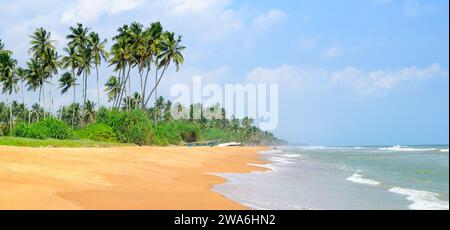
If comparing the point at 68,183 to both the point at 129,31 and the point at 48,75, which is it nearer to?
the point at 129,31

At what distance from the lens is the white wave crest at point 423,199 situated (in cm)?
1115

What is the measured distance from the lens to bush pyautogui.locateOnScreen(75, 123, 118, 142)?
41594mm

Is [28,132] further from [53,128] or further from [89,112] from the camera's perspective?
[89,112]

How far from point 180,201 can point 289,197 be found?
366 centimetres

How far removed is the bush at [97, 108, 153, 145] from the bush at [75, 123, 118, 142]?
1073 millimetres

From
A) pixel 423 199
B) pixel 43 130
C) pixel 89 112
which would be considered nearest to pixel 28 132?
pixel 43 130

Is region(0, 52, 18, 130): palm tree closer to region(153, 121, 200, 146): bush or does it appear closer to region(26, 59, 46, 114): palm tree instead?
region(26, 59, 46, 114): palm tree

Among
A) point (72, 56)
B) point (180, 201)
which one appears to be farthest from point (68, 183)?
point (72, 56)

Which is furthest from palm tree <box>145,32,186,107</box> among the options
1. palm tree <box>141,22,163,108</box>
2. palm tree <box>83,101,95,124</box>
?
palm tree <box>83,101,95,124</box>

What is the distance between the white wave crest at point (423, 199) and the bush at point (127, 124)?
33.6 metres

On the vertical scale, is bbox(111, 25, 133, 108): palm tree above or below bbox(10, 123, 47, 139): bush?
above

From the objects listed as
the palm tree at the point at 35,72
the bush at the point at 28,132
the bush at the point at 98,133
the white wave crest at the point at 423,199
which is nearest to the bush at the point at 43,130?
the bush at the point at 28,132

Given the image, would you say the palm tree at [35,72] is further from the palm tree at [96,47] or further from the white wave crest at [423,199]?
the white wave crest at [423,199]
